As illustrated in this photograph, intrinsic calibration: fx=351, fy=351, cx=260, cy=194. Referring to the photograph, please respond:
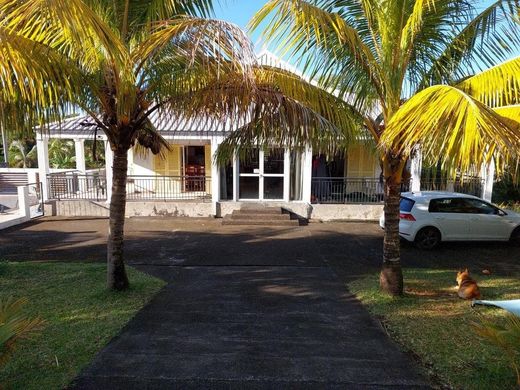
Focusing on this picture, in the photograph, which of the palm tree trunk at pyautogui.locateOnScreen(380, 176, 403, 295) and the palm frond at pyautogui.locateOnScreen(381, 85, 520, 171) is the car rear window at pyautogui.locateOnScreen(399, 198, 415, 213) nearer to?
the palm tree trunk at pyautogui.locateOnScreen(380, 176, 403, 295)

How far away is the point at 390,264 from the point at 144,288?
4.39 m

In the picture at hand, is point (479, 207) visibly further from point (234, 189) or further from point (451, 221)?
point (234, 189)

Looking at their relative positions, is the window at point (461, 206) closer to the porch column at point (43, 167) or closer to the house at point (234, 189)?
the house at point (234, 189)

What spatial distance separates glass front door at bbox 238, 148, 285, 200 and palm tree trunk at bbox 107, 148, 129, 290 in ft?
29.2

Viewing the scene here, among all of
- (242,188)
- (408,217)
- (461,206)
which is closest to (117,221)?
(408,217)

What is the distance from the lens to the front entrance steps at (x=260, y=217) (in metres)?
13.0

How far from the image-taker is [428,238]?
32.2 ft

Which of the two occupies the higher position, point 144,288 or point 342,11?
point 342,11

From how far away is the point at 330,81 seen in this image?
5.46 meters

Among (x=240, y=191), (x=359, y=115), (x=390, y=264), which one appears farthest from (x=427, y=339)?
(x=240, y=191)

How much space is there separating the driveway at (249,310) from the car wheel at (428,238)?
1.11 ft

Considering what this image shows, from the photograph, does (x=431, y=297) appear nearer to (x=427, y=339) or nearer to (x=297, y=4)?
(x=427, y=339)

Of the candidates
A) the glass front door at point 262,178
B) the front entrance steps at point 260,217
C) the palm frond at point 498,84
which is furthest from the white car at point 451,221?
the glass front door at point 262,178

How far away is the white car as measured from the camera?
9.73 metres
